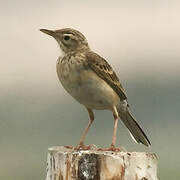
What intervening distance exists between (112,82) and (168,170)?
720cm

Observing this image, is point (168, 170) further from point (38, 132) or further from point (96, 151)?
point (38, 132)

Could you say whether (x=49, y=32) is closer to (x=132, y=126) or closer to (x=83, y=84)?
(x=83, y=84)

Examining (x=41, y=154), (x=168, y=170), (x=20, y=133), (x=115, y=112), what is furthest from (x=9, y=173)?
(x=115, y=112)

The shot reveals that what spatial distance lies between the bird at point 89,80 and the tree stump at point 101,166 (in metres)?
1.76

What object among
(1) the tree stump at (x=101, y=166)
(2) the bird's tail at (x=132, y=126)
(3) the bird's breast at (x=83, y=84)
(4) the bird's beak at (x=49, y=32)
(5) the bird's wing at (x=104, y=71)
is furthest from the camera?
(4) the bird's beak at (x=49, y=32)

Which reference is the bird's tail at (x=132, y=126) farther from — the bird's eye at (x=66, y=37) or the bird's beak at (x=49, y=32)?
the bird's beak at (x=49, y=32)

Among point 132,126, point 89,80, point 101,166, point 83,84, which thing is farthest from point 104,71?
point 101,166

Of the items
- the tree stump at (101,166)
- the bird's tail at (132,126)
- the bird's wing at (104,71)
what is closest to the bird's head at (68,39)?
the bird's wing at (104,71)

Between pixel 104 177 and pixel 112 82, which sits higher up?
pixel 112 82

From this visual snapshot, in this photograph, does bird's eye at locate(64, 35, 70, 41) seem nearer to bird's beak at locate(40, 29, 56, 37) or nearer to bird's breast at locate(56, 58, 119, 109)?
bird's beak at locate(40, 29, 56, 37)

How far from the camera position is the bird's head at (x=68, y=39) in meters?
11.7

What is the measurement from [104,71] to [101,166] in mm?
3128

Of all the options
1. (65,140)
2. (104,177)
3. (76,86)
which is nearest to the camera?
(104,177)

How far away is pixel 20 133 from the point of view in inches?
1171
